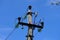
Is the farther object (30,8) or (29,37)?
(30,8)

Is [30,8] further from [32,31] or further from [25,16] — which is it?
[32,31]

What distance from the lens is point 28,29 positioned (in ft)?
64.6

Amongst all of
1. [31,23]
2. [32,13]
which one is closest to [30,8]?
[32,13]

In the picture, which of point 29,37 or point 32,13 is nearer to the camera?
point 29,37

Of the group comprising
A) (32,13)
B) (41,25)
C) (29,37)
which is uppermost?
(32,13)

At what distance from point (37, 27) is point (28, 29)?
1.04 meters

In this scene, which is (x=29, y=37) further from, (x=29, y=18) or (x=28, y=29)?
(x=29, y=18)

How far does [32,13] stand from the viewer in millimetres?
20922

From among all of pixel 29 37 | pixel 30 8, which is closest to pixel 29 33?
pixel 29 37

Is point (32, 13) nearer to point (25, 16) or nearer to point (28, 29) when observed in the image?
point (25, 16)

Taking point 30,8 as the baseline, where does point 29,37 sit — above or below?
below

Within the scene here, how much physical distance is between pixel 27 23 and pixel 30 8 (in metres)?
2.47

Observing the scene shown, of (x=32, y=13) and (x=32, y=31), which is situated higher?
(x=32, y=13)

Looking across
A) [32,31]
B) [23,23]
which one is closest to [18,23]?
[23,23]
